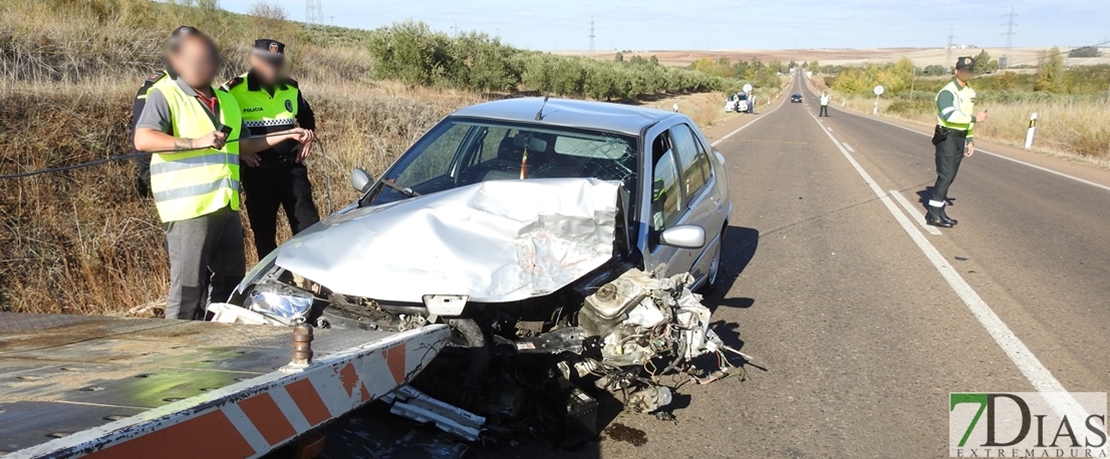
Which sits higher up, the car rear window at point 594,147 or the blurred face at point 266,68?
the blurred face at point 266,68

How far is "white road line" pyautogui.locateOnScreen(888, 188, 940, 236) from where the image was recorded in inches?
337

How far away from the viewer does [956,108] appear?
340 inches

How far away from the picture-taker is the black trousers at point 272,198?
4805mm

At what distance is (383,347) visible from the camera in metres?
2.35

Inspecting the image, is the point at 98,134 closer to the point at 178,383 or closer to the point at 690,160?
the point at 690,160

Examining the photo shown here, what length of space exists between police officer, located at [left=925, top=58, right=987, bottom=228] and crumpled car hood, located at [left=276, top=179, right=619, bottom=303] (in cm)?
696

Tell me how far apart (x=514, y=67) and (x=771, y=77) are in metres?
121

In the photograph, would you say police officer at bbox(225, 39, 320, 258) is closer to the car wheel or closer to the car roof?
the car roof

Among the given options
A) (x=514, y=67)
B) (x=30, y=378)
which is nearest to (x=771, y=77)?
(x=514, y=67)

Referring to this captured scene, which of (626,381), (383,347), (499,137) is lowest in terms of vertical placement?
(626,381)

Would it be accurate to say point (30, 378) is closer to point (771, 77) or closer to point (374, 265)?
point (374, 265)

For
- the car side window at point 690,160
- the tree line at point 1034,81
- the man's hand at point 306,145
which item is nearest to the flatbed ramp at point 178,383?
the man's hand at point 306,145

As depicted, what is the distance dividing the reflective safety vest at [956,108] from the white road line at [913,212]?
117 centimetres

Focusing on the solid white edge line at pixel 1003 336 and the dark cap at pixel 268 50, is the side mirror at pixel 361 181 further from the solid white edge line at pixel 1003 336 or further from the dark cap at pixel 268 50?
the solid white edge line at pixel 1003 336
